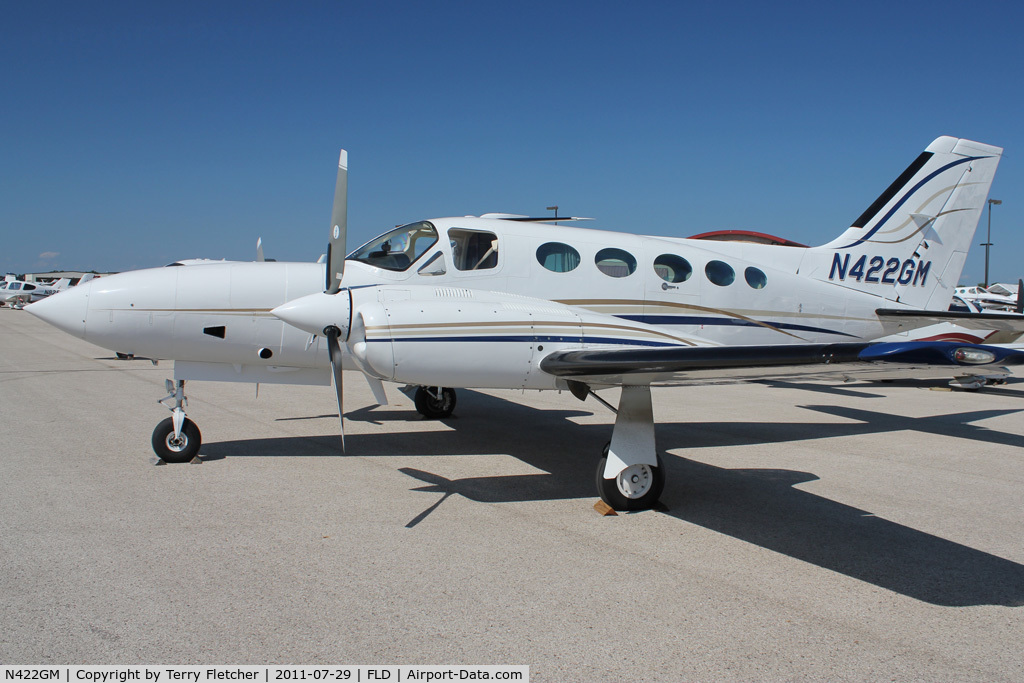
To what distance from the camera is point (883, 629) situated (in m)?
3.57

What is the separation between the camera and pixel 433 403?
32.1 ft

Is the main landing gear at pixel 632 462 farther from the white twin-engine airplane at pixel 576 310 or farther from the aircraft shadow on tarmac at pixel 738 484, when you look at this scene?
the aircraft shadow on tarmac at pixel 738 484

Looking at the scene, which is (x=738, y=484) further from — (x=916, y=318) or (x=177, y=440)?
(x=177, y=440)

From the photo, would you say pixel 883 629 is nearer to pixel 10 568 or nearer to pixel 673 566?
pixel 673 566

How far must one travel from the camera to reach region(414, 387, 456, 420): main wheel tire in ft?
31.9

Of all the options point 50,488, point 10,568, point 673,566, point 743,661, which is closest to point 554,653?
point 743,661

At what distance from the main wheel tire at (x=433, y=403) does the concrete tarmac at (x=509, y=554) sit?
792 millimetres

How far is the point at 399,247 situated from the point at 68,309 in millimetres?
3163

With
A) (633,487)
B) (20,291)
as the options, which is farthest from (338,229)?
(20,291)

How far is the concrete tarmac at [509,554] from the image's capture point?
3256 millimetres

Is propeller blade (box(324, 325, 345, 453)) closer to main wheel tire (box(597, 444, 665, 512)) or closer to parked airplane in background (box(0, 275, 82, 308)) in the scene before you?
main wheel tire (box(597, 444, 665, 512))

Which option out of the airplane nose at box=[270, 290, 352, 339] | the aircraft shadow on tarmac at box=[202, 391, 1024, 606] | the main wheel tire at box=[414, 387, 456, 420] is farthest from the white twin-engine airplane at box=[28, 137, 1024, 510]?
the main wheel tire at box=[414, 387, 456, 420]

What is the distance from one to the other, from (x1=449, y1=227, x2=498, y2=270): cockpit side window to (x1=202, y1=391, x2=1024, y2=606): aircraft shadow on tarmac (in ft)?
7.13

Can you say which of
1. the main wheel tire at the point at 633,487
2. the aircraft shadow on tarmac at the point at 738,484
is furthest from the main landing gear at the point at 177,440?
the main wheel tire at the point at 633,487
